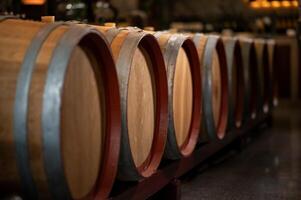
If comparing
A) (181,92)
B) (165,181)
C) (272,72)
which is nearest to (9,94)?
(165,181)

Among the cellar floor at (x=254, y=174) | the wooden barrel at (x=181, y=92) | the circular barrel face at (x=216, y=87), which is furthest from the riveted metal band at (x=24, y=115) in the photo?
the circular barrel face at (x=216, y=87)

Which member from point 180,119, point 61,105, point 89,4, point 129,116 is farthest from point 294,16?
point 61,105

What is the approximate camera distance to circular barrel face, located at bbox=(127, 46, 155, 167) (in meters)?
3.25

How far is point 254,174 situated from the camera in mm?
5148

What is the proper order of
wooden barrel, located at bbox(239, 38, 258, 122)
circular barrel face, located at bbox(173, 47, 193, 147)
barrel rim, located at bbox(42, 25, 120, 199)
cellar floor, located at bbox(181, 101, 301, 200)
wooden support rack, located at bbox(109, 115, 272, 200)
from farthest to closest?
1. wooden barrel, located at bbox(239, 38, 258, 122)
2. cellar floor, located at bbox(181, 101, 301, 200)
3. circular barrel face, located at bbox(173, 47, 193, 147)
4. wooden support rack, located at bbox(109, 115, 272, 200)
5. barrel rim, located at bbox(42, 25, 120, 199)

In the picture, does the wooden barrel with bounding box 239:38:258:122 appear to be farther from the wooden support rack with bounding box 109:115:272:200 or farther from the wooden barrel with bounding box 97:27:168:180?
the wooden barrel with bounding box 97:27:168:180

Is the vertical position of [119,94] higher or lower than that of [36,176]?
higher

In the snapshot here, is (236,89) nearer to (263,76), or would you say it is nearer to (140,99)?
(263,76)

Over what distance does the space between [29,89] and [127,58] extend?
90 centimetres

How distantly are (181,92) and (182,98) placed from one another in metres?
0.05

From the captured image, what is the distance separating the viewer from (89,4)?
8102mm

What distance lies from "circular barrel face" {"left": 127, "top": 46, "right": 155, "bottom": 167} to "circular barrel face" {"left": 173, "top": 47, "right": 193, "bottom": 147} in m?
0.48

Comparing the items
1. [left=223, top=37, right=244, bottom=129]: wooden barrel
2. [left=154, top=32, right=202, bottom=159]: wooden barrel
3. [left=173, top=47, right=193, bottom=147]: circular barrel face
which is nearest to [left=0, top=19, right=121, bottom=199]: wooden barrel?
[left=154, top=32, right=202, bottom=159]: wooden barrel

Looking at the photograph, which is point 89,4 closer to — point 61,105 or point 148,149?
point 148,149
